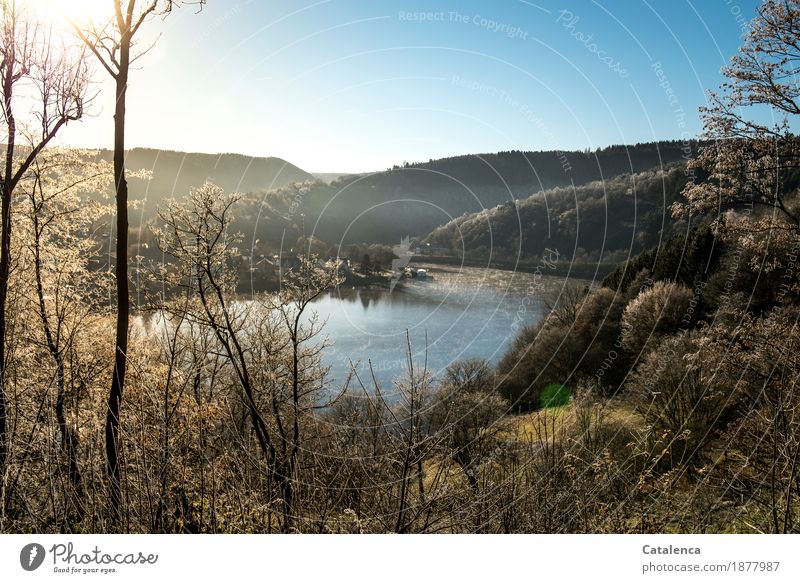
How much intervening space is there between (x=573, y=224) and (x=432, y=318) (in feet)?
186

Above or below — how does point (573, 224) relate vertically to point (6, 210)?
above

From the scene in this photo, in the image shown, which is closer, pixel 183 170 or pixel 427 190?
pixel 183 170

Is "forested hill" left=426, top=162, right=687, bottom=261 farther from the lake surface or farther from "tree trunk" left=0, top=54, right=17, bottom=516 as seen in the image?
"tree trunk" left=0, top=54, right=17, bottom=516

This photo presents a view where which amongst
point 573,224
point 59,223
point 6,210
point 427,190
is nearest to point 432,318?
point 427,190

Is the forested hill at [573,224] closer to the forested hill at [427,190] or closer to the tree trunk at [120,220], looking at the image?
the forested hill at [427,190]

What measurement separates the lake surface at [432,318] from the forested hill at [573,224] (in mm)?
7846

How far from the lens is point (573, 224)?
104688 millimetres

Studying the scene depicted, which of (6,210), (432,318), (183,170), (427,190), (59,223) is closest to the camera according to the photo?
(6,210)

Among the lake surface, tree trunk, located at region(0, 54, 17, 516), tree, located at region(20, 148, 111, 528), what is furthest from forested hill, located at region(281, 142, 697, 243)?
tree trunk, located at region(0, 54, 17, 516)

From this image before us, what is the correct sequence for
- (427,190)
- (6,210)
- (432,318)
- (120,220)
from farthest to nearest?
1. (427,190)
2. (432,318)
3. (6,210)
4. (120,220)

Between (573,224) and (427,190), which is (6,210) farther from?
(573,224)

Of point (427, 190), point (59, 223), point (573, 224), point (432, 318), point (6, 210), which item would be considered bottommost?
point (432, 318)
